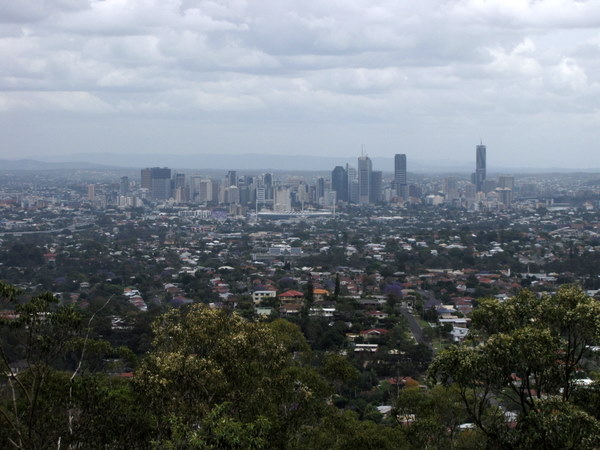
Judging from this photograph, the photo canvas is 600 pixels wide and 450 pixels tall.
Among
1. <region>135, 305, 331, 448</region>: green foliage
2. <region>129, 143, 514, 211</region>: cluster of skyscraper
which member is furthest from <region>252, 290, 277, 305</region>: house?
<region>129, 143, 514, 211</region>: cluster of skyscraper

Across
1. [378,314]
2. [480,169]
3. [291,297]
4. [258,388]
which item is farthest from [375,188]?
[258,388]

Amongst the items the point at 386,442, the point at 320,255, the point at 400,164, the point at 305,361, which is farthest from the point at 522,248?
the point at 400,164

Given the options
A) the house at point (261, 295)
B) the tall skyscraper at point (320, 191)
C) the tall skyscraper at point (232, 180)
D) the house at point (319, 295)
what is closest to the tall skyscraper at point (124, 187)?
the tall skyscraper at point (232, 180)

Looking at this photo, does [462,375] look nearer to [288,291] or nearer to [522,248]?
[288,291]

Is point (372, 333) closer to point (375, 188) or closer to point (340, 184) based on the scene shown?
point (375, 188)

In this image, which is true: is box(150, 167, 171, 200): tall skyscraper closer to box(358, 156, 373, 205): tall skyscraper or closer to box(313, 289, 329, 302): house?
box(358, 156, 373, 205): tall skyscraper

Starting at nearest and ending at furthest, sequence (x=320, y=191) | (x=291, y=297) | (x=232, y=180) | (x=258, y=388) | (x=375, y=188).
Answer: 1. (x=258, y=388)
2. (x=291, y=297)
3. (x=375, y=188)
4. (x=320, y=191)
5. (x=232, y=180)

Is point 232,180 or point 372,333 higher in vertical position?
point 232,180

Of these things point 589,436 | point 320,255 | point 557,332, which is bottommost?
point 320,255

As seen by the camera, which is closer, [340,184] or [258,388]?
[258,388]
